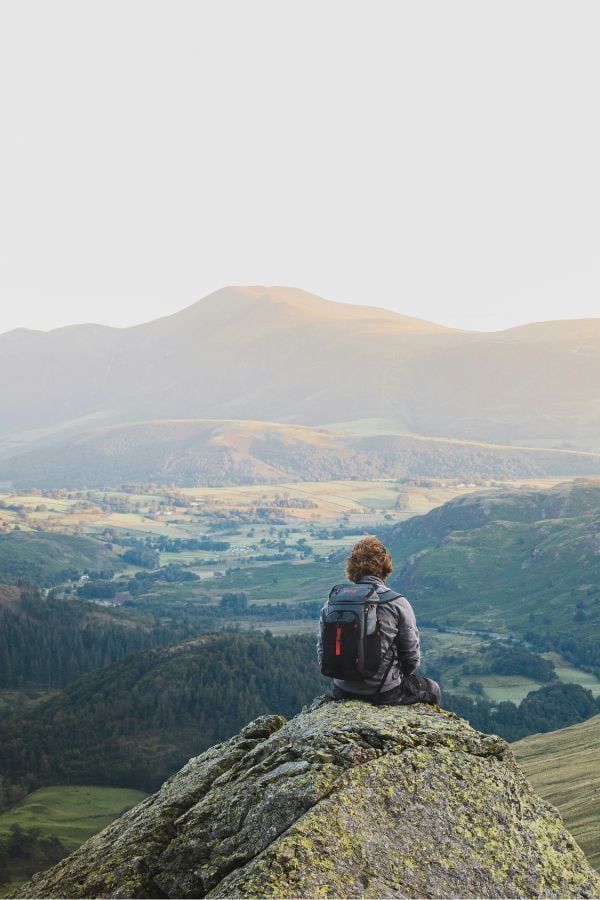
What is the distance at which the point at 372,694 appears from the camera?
19.2 metres

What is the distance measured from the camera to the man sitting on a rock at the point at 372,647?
18.6 meters

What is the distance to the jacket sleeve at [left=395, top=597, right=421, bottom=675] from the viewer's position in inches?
748

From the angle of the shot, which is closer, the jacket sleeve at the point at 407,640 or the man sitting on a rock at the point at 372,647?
the man sitting on a rock at the point at 372,647

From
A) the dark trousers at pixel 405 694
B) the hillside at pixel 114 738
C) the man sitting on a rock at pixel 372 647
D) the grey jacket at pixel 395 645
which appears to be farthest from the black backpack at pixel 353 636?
the hillside at pixel 114 738

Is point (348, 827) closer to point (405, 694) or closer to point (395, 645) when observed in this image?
point (395, 645)

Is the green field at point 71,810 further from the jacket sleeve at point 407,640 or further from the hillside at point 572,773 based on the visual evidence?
the jacket sleeve at point 407,640

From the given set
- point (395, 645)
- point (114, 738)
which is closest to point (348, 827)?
point (395, 645)

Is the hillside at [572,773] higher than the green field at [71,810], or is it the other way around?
the hillside at [572,773]

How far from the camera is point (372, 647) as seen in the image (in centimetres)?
1862

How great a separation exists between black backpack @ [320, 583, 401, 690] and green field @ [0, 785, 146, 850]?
406 ft

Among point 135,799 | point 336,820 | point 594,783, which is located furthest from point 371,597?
point 135,799

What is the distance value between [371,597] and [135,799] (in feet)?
515

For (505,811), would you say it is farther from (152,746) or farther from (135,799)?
(152,746)

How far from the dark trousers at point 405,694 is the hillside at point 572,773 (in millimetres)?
40187
